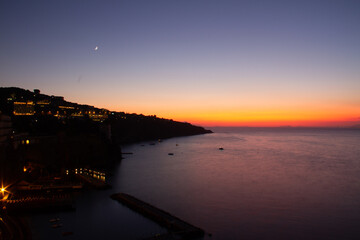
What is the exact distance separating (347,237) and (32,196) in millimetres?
30614

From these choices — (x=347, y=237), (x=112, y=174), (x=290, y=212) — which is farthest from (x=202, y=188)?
(x=347, y=237)

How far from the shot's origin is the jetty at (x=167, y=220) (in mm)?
21531

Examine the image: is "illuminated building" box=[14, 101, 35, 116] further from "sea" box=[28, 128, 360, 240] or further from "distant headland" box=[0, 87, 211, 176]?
"sea" box=[28, 128, 360, 240]

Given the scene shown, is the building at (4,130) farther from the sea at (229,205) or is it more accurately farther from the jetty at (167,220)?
the jetty at (167,220)

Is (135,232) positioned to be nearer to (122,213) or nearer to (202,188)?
(122,213)

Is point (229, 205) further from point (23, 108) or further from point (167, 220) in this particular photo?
point (23, 108)

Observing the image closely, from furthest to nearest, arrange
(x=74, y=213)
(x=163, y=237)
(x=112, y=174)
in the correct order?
1. (x=112, y=174)
2. (x=74, y=213)
3. (x=163, y=237)

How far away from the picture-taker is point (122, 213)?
27.2 meters

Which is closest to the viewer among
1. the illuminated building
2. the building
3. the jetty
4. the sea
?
the jetty

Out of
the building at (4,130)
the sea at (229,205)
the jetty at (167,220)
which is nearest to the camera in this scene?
the jetty at (167,220)

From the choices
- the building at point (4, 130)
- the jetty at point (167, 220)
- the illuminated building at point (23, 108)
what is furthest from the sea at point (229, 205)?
the illuminated building at point (23, 108)

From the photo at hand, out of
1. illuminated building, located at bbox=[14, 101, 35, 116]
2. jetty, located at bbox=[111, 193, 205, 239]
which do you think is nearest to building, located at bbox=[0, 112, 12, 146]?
jetty, located at bbox=[111, 193, 205, 239]

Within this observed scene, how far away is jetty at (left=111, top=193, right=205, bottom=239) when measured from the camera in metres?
21.5

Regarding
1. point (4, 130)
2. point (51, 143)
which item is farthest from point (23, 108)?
point (4, 130)
